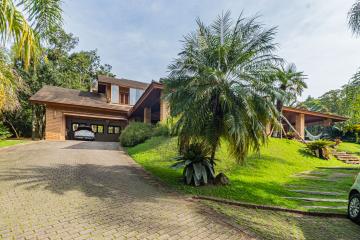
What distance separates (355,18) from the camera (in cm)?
717

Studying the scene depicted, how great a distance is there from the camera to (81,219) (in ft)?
12.6

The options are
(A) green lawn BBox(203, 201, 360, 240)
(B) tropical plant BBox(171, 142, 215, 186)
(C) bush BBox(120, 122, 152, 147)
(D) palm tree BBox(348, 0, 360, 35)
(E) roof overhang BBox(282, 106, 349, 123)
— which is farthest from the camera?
(E) roof overhang BBox(282, 106, 349, 123)

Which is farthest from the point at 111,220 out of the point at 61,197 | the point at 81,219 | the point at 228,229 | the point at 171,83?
the point at 171,83

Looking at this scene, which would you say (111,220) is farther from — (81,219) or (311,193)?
(311,193)

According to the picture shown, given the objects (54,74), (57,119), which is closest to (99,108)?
(57,119)

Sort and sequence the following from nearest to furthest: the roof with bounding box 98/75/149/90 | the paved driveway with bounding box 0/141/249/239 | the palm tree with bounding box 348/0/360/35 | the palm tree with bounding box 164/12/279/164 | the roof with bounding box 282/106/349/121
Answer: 1. the paved driveway with bounding box 0/141/249/239
2. the palm tree with bounding box 164/12/279/164
3. the palm tree with bounding box 348/0/360/35
4. the roof with bounding box 282/106/349/121
5. the roof with bounding box 98/75/149/90

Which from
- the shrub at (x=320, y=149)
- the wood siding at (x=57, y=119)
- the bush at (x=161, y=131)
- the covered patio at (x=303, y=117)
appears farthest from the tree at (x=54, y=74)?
the covered patio at (x=303, y=117)

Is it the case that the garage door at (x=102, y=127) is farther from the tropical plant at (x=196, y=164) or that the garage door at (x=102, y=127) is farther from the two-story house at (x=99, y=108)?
the tropical plant at (x=196, y=164)

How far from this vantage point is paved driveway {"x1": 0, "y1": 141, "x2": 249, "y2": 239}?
3.46 meters

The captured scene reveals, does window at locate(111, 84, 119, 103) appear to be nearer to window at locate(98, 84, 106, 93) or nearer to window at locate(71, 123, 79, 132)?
window at locate(98, 84, 106, 93)

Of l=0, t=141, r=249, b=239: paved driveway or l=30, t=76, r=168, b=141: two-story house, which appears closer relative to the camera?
l=0, t=141, r=249, b=239: paved driveway

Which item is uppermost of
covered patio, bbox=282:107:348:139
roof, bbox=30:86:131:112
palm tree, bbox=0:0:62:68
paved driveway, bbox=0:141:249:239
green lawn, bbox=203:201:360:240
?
roof, bbox=30:86:131:112

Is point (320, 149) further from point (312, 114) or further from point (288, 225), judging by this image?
point (288, 225)

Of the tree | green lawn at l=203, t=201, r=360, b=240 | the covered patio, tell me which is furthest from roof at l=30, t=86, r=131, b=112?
green lawn at l=203, t=201, r=360, b=240
